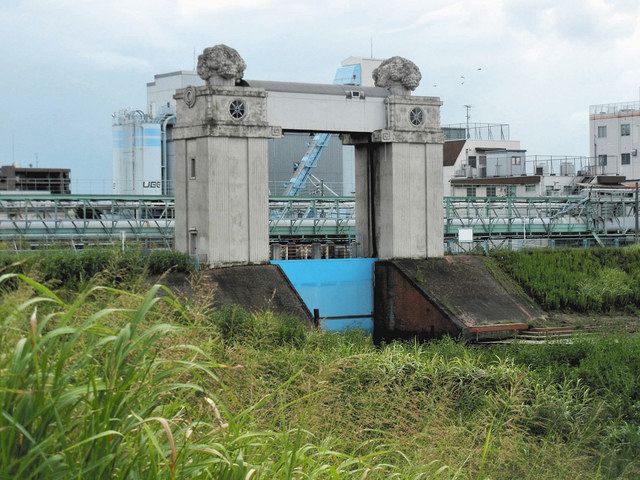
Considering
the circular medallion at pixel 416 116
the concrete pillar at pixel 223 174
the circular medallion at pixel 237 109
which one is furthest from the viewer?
the circular medallion at pixel 416 116

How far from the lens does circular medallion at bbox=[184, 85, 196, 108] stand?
33.8 m

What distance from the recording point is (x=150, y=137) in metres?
61.7

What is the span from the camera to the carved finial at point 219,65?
33.5m

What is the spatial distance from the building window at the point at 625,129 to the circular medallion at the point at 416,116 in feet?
142

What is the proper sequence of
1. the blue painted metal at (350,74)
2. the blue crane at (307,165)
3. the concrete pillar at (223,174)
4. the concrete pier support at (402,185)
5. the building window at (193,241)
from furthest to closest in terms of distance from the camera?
the blue painted metal at (350,74) → the blue crane at (307,165) → the concrete pier support at (402,185) → the building window at (193,241) → the concrete pillar at (223,174)

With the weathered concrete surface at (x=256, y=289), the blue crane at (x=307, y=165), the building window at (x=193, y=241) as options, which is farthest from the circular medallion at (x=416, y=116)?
the blue crane at (x=307, y=165)

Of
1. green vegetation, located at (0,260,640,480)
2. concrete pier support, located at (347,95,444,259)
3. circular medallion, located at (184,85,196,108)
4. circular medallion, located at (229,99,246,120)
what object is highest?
circular medallion, located at (184,85,196,108)

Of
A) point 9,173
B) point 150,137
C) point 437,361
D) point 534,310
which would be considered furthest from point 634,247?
point 9,173

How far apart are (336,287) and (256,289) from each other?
4.01m

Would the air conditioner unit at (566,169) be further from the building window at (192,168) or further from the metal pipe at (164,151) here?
the building window at (192,168)

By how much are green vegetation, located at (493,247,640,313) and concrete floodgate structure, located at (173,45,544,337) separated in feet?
5.46

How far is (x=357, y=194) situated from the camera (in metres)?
38.0

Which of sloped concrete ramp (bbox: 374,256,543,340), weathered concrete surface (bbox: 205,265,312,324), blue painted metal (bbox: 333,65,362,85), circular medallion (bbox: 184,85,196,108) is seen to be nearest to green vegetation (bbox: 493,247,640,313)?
sloped concrete ramp (bbox: 374,256,543,340)

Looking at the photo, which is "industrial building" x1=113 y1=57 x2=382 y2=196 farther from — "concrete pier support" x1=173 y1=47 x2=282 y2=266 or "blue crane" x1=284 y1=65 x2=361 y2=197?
"concrete pier support" x1=173 y1=47 x2=282 y2=266
